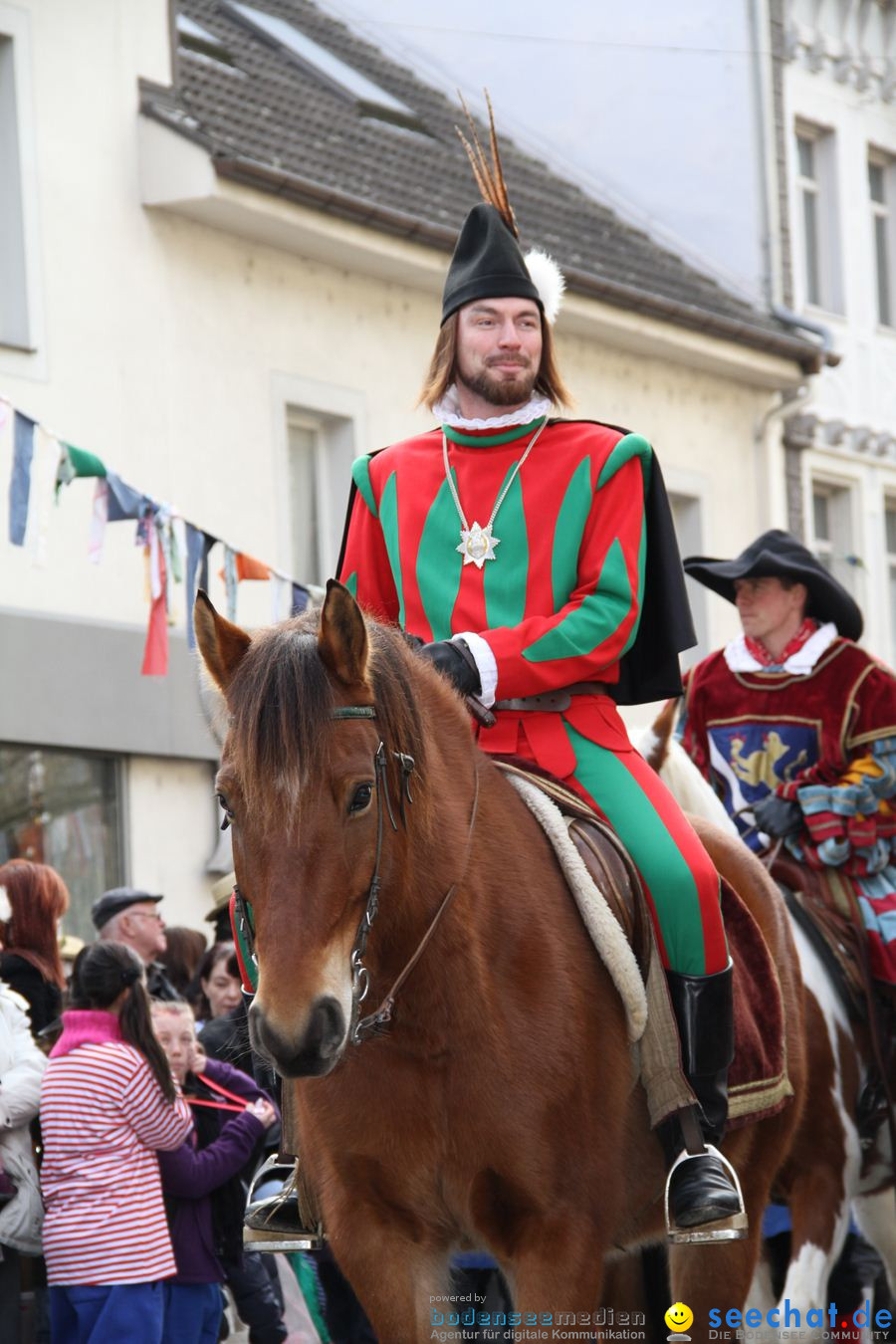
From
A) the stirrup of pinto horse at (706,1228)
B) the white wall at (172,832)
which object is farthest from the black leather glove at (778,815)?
the white wall at (172,832)

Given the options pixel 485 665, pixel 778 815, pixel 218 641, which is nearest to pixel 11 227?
pixel 778 815

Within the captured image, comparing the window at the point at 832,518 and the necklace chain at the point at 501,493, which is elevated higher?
the window at the point at 832,518

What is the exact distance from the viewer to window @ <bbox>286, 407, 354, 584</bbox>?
1752cm

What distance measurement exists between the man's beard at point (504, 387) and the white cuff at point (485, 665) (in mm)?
758

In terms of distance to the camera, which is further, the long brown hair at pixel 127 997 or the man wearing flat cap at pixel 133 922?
the man wearing flat cap at pixel 133 922

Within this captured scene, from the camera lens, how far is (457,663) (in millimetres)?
5215

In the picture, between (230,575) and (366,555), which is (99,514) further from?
(366,555)

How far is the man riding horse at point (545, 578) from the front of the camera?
211 inches

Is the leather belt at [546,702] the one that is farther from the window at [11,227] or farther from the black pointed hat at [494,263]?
the window at [11,227]

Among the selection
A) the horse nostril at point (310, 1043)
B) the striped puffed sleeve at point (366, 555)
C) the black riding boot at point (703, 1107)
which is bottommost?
the black riding boot at point (703, 1107)

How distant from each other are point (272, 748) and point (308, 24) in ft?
64.2

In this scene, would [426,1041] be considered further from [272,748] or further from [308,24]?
[308,24]

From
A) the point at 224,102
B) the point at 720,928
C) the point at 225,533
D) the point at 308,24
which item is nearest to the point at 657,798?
the point at 720,928

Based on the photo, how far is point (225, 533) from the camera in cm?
1633
